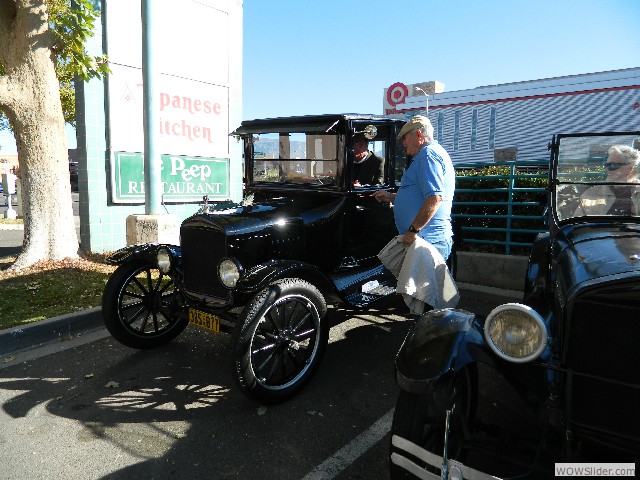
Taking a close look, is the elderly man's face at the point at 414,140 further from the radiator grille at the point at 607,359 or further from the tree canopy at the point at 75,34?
the tree canopy at the point at 75,34

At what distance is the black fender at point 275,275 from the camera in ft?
11.0

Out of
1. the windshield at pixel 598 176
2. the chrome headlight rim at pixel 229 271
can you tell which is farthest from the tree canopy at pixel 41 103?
the windshield at pixel 598 176

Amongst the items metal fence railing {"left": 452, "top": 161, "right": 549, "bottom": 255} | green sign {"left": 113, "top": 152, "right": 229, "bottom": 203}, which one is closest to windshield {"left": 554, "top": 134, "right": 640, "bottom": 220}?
metal fence railing {"left": 452, "top": 161, "right": 549, "bottom": 255}

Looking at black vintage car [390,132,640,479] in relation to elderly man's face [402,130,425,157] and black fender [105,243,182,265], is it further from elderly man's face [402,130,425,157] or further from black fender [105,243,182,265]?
black fender [105,243,182,265]

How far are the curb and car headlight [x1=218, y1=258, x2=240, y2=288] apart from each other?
2042 mm

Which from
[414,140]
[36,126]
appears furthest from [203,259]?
[36,126]

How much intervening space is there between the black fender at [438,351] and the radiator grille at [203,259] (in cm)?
181

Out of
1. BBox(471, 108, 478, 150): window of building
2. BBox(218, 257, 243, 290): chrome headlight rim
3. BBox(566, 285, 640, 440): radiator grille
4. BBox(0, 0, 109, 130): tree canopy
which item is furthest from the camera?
BBox(471, 108, 478, 150): window of building

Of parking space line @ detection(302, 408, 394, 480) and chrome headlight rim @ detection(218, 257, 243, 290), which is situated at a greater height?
chrome headlight rim @ detection(218, 257, 243, 290)

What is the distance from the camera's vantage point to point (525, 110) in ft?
104

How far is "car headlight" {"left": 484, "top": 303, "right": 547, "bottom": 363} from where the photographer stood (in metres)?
1.97

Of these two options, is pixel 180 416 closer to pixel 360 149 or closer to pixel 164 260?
pixel 164 260

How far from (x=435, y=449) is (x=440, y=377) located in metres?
0.30

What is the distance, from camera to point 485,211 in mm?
6703
